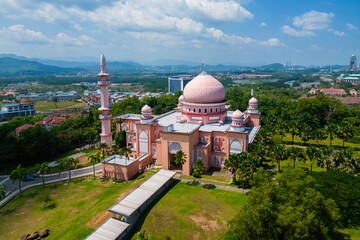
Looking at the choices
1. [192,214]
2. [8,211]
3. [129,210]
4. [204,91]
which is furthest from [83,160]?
[192,214]

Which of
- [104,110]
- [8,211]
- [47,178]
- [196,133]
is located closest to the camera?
[8,211]

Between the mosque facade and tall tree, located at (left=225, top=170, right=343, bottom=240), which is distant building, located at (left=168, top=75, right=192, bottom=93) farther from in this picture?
tall tree, located at (left=225, top=170, right=343, bottom=240)

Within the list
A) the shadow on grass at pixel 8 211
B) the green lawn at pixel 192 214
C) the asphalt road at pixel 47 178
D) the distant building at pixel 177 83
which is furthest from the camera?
the distant building at pixel 177 83

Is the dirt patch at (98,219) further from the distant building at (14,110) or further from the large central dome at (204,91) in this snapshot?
the distant building at (14,110)

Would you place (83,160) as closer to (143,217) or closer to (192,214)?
(143,217)

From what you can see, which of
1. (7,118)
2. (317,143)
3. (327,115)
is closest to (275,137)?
(317,143)

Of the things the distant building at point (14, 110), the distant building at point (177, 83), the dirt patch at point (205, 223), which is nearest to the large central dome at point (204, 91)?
the dirt patch at point (205, 223)

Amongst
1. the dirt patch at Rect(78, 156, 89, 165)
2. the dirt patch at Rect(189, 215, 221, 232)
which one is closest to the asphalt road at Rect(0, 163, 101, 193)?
the dirt patch at Rect(78, 156, 89, 165)
